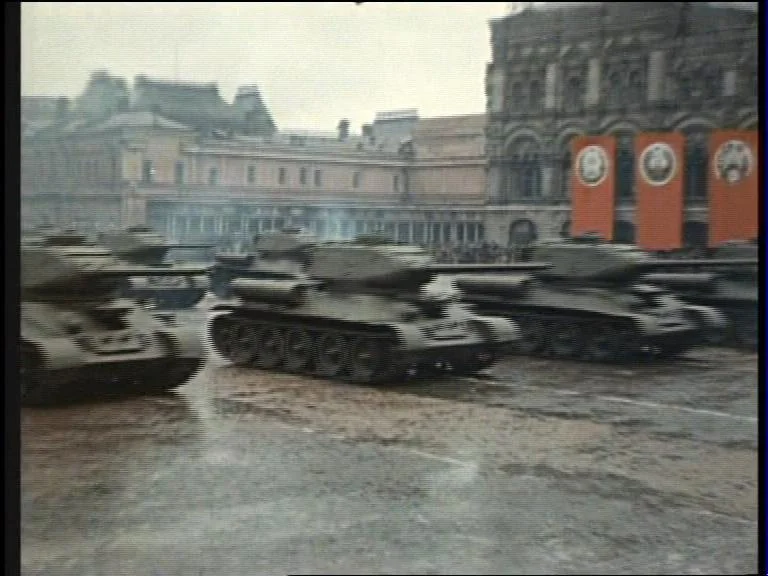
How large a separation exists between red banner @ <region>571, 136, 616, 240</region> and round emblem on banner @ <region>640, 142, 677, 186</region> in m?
0.13

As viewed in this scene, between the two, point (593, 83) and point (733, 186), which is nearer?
point (593, 83)

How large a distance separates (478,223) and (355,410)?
91 centimetres

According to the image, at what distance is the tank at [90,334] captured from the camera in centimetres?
352

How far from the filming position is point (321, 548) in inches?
147

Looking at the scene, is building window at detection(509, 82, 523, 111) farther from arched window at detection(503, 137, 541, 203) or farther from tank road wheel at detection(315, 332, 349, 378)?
tank road wheel at detection(315, 332, 349, 378)

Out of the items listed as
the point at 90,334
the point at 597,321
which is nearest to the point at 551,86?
the point at 597,321

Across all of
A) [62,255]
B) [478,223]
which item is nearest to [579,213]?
[478,223]

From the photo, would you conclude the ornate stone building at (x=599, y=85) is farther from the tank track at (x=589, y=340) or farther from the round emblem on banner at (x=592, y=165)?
the tank track at (x=589, y=340)

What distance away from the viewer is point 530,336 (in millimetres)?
4340

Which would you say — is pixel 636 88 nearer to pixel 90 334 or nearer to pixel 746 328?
pixel 746 328

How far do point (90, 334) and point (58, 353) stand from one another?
0.33 metres

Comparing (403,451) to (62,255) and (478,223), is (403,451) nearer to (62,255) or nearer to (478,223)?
(478,223)

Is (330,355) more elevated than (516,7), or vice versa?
(516,7)

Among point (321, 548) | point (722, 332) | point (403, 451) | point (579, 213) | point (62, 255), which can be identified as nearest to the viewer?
point (62, 255)
